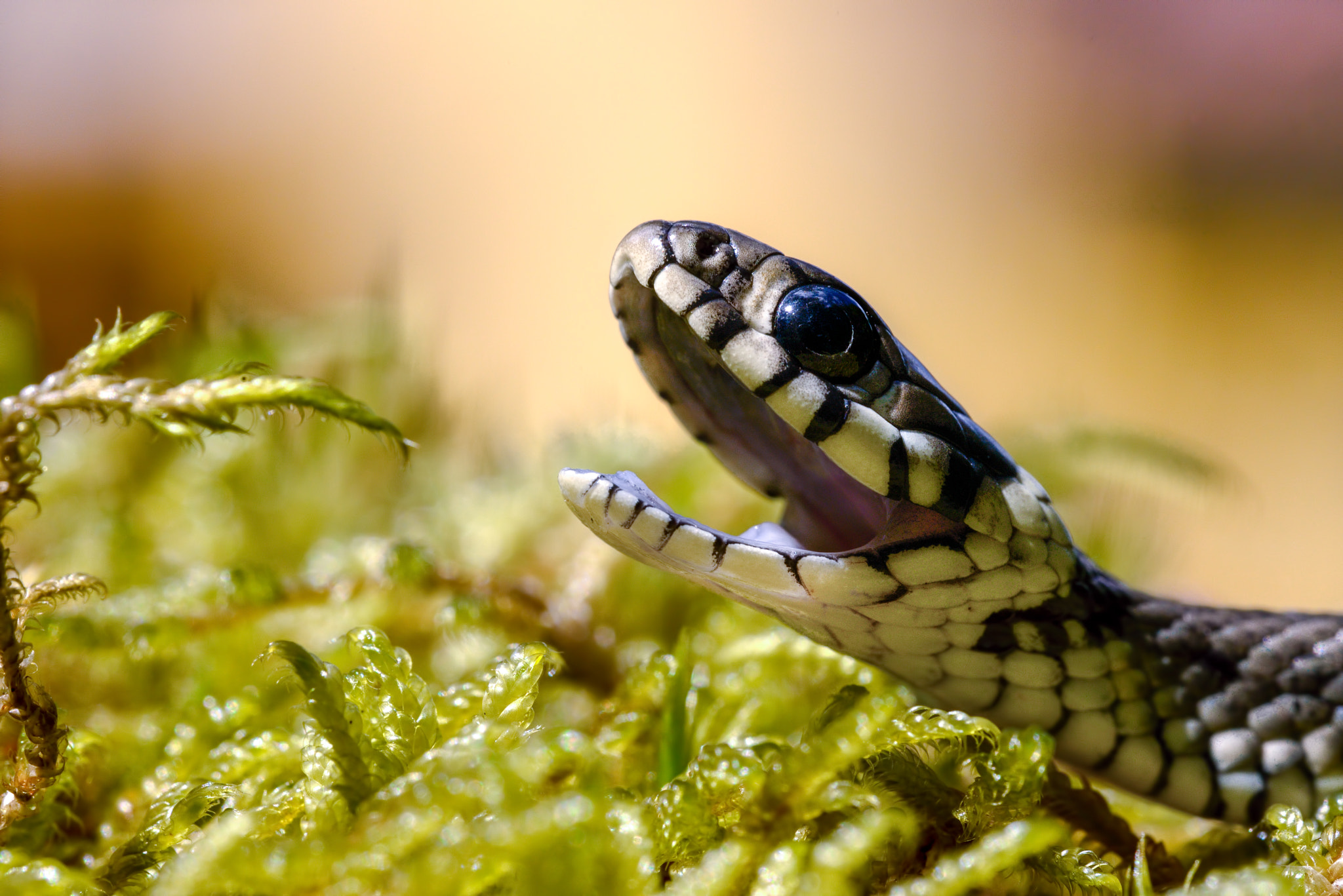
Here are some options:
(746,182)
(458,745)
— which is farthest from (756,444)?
(746,182)

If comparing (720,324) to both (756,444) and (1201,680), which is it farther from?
(1201,680)

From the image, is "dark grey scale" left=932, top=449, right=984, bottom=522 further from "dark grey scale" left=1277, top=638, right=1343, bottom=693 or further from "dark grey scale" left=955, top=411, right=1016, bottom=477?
"dark grey scale" left=1277, top=638, right=1343, bottom=693

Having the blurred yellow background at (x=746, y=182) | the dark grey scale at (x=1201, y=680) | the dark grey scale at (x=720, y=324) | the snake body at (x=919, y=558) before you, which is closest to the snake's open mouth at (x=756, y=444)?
the snake body at (x=919, y=558)

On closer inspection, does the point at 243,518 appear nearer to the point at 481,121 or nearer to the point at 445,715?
the point at 445,715

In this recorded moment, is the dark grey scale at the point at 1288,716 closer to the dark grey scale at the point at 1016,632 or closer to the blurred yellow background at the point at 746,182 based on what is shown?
the dark grey scale at the point at 1016,632

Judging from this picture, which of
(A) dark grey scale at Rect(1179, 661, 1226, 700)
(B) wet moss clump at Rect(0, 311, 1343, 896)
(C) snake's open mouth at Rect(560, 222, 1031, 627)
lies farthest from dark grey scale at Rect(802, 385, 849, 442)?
(A) dark grey scale at Rect(1179, 661, 1226, 700)

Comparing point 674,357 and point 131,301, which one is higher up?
point 674,357

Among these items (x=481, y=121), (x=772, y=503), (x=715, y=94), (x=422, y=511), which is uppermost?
(x=715, y=94)

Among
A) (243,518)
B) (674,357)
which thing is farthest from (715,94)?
(674,357)
